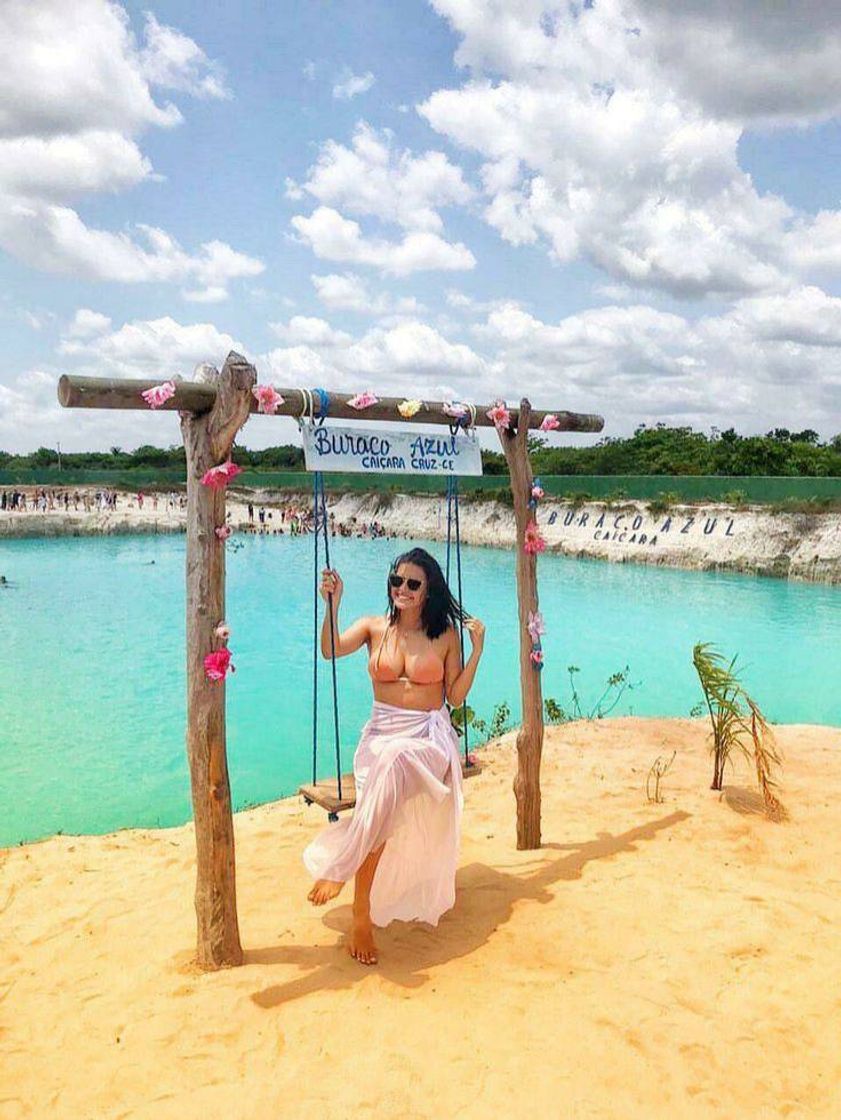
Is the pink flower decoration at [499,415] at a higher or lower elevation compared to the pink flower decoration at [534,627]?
higher

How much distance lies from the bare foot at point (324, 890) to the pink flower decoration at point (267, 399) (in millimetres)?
2279

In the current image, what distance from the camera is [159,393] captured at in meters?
3.77

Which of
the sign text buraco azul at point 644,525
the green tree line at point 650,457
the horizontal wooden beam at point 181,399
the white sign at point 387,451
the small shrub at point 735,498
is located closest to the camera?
the horizontal wooden beam at point 181,399

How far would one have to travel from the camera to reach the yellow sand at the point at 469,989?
312 cm

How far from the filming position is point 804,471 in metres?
42.0

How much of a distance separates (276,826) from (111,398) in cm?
370

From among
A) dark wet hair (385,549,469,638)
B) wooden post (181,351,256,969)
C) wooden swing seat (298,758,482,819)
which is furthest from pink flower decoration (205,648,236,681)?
wooden swing seat (298,758,482,819)

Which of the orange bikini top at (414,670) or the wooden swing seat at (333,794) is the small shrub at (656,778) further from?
the orange bikini top at (414,670)

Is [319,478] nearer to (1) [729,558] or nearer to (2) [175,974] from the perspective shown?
(2) [175,974]

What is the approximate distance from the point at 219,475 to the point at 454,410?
1765 mm

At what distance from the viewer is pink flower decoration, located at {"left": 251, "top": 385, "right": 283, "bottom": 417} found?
4117 mm

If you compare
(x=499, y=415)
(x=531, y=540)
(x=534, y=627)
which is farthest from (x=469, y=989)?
(x=499, y=415)

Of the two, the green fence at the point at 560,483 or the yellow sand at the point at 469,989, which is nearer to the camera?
the yellow sand at the point at 469,989

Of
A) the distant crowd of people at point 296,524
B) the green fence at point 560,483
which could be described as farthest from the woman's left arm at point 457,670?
the distant crowd of people at point 296,524
